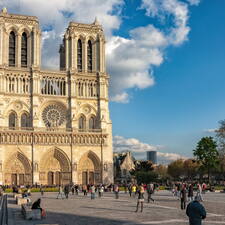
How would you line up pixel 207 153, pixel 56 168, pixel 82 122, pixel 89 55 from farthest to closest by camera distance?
pixel 89 55 < pixel 82 122 < pixel 56 168 < pixel 207 153

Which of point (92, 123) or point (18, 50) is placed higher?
point (18, 50)

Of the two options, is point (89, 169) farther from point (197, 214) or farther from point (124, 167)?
point (197, 214)

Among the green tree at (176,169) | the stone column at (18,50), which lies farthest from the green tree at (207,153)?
the green tree at (176,169)

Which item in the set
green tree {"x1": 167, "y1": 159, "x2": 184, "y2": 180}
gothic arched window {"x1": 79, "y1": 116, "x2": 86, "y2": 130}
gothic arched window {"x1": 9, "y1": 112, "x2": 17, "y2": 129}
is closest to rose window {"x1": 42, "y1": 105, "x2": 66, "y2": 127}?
gothic arched window {"x1": 79, "y1": 116, "x2": 86, "y2": 130}

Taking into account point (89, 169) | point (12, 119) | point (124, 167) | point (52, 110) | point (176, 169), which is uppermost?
point (52, 110)

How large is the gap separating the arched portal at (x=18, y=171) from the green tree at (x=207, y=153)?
26091 mm

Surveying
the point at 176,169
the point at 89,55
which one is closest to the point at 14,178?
the point at 89,55

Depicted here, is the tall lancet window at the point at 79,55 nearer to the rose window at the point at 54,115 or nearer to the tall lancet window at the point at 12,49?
the rose window at the point at 54,115

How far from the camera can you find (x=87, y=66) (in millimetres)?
68125

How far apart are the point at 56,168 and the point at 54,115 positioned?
8.90 meters

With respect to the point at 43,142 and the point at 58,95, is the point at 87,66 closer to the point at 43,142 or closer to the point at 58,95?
the point at 58,95

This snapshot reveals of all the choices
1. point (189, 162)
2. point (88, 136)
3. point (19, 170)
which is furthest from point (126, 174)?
point (19, 170)

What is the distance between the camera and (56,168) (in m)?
62.6

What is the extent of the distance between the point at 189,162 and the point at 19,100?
64822mm
